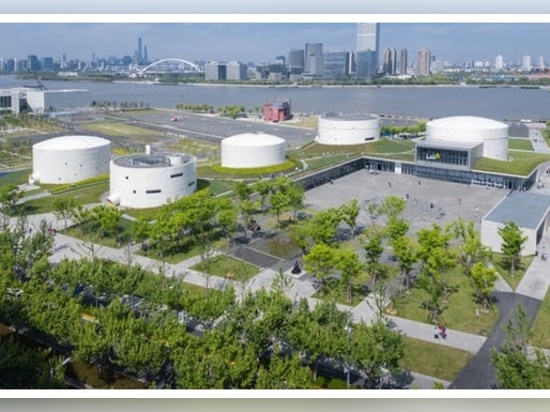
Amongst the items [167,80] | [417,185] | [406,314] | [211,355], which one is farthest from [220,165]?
[167,80]

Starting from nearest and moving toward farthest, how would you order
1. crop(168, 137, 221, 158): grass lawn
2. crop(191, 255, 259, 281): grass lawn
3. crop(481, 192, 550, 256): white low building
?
crop(191, 255, 259, 281): grass lawn, crop(481, 192, 550, 256): white low building, crop(168, 137, 221, 158): grass lawn

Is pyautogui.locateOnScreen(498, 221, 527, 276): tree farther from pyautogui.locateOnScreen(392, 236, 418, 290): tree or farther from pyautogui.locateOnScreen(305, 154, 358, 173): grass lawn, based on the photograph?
pyautogui.locateOnScreen(305, 154, 358, 173): grass lawn

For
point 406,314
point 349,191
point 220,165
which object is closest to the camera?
point 406,314

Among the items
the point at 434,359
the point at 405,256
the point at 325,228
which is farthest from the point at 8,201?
the point at 434,359

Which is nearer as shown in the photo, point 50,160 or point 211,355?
point 211,355

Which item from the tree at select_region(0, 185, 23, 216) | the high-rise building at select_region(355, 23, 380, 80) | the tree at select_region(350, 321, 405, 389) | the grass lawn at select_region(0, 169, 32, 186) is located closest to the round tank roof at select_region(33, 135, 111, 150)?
the grass lawn at select_region(0, 169, 32, 186)

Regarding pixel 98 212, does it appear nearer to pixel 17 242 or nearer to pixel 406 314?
pixel 17 242
